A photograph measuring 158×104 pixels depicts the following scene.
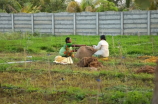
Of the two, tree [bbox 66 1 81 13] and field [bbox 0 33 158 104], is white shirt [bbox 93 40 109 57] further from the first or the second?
tree [bbox 66 1 81 13]

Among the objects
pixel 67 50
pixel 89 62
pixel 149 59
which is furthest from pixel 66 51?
pixel 149 59

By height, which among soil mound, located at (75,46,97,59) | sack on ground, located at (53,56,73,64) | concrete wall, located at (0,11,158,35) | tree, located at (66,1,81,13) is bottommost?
sack on ground, located at (53,56,73,64)

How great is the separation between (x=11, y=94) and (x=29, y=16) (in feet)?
48.5

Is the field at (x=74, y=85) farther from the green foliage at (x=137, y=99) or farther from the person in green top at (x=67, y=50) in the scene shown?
the person in green top at (x=67, y=50)

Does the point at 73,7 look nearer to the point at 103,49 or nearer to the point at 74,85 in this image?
the point at 103,49

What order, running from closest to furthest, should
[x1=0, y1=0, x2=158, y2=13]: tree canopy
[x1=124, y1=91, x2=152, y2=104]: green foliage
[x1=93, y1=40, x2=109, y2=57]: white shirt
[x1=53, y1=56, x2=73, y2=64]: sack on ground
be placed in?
[x1=124, y1=91, x2=152, y2=104]: green foliage → [x1=53, y1=56, x2=73, y2=64]: sack on ground → [x1=93, y1=40, x2=109, y2=57]: white shirt → [x1=0, y1=0, x2=158, y2=13]: tree canopy

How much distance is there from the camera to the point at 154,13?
54.0 feet

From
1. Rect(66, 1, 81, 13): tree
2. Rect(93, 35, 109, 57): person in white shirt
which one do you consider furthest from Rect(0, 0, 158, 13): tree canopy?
Rect(93, 35, 109, 57): person in white shirt

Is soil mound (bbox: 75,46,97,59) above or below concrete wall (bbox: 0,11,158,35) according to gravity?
below

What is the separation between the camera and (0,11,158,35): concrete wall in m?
16.8

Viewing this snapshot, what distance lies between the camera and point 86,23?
1806cm

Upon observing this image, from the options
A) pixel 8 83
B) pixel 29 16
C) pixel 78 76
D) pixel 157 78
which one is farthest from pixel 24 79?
pixel 29 16

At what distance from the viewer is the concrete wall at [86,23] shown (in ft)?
55.1

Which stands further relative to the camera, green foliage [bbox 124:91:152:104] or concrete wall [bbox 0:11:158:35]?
concrete wall [bbox 0:11:158:35]
